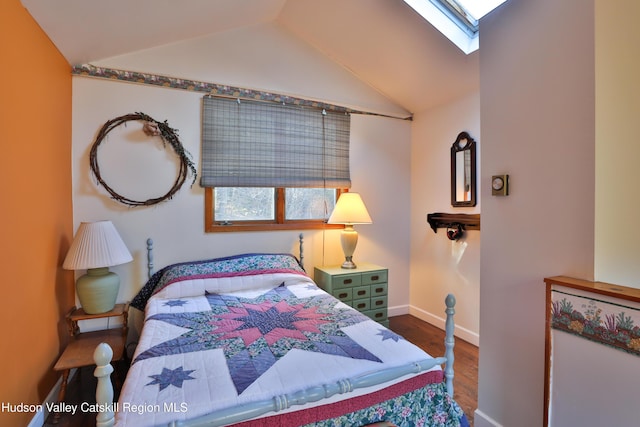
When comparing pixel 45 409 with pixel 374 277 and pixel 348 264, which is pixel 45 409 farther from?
pixel 374 277

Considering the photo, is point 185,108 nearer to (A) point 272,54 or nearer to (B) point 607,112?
(A) point 272,54

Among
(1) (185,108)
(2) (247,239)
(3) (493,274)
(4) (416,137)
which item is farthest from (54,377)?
(4) (416,137)

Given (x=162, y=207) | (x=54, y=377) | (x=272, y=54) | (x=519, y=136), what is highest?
(x=272, y=54)

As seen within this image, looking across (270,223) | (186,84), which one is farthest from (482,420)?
(186,84)

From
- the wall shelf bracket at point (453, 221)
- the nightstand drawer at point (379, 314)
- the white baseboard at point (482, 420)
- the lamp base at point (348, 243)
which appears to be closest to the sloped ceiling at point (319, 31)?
the wall shelf bracket at point (453, 221)

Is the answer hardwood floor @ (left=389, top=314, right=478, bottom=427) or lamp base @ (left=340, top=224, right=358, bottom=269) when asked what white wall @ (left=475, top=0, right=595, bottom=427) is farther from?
lamp base @ (left=340, top=224, right=358, bottom=269)

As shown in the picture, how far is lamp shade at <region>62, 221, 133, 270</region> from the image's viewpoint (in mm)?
2143

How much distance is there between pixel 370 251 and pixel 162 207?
211 centimetres

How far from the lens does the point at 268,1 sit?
267cm

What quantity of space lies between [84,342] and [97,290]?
35 centimetres

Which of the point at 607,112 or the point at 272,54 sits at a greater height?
the point at 272,54

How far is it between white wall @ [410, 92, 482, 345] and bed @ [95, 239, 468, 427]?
5.06 ft

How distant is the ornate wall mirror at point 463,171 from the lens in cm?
292

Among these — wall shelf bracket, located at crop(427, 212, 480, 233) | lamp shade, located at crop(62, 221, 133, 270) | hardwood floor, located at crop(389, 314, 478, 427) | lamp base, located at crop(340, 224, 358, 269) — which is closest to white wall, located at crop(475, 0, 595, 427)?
hardwood floor, located at crop(389, 314, 478, 427)
